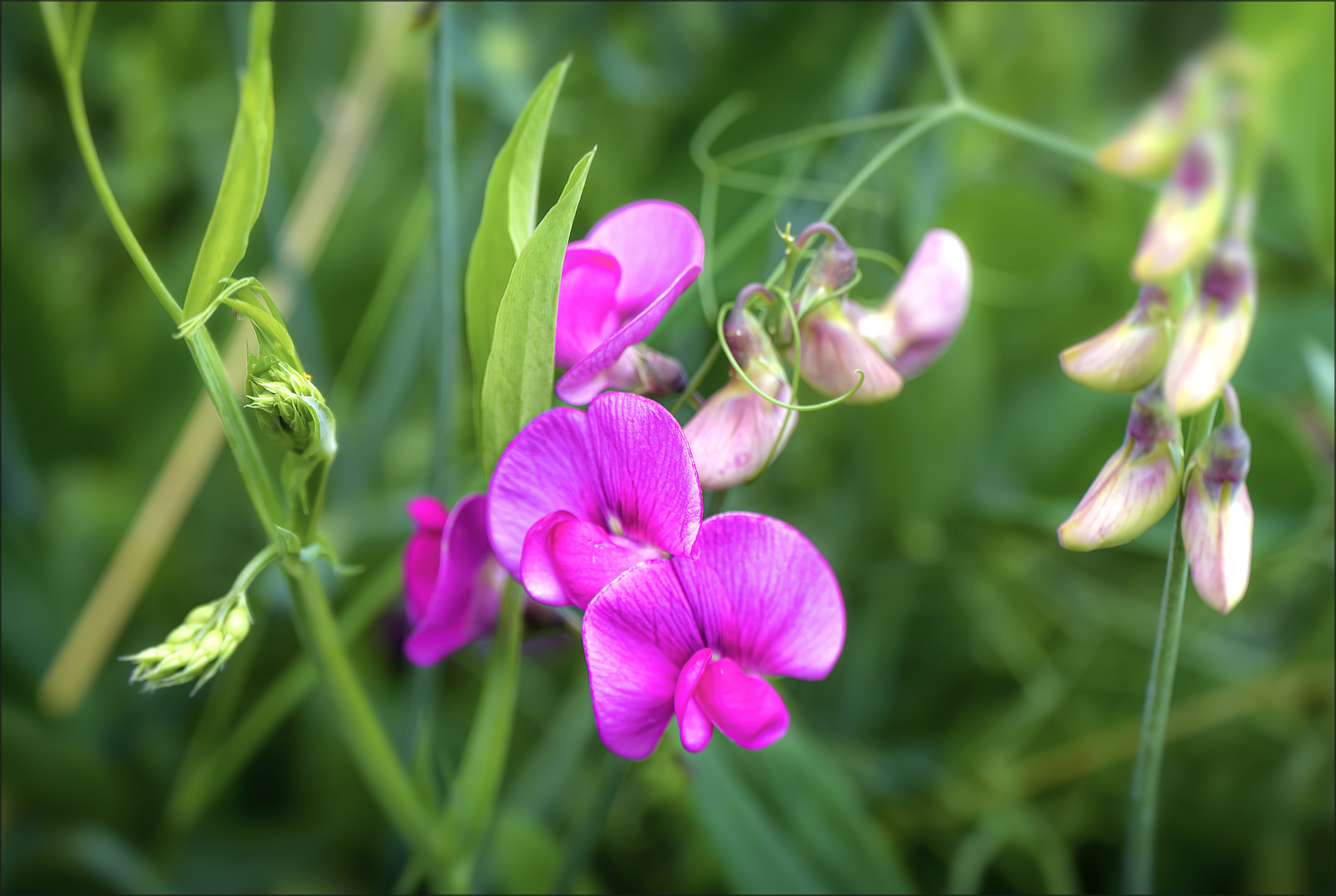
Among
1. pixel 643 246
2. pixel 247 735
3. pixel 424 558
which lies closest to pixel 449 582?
pixel 424 558

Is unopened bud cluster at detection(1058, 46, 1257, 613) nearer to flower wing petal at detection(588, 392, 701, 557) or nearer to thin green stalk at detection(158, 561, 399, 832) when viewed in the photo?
flower wing petal at detection(588, 392, 701, 557)

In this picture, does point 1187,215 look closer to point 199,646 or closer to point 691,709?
point 691,709

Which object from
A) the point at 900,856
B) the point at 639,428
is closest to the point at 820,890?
the point at 900,856

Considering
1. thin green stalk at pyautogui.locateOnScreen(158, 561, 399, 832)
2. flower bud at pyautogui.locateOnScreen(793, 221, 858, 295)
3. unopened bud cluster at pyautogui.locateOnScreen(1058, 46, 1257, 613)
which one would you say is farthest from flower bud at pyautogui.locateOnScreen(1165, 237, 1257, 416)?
thin green stalk at pyautogui.locateOnScreen(158, 561, 399, 832)

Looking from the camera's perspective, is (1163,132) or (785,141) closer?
(1163,132)

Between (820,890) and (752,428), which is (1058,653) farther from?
(752,428)

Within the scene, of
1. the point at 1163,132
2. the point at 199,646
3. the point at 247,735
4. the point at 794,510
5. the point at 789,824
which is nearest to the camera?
the point at 199,646

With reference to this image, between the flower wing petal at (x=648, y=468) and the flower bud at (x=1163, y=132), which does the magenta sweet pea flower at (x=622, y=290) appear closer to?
the flower wing petal at (x=648, y=468)
